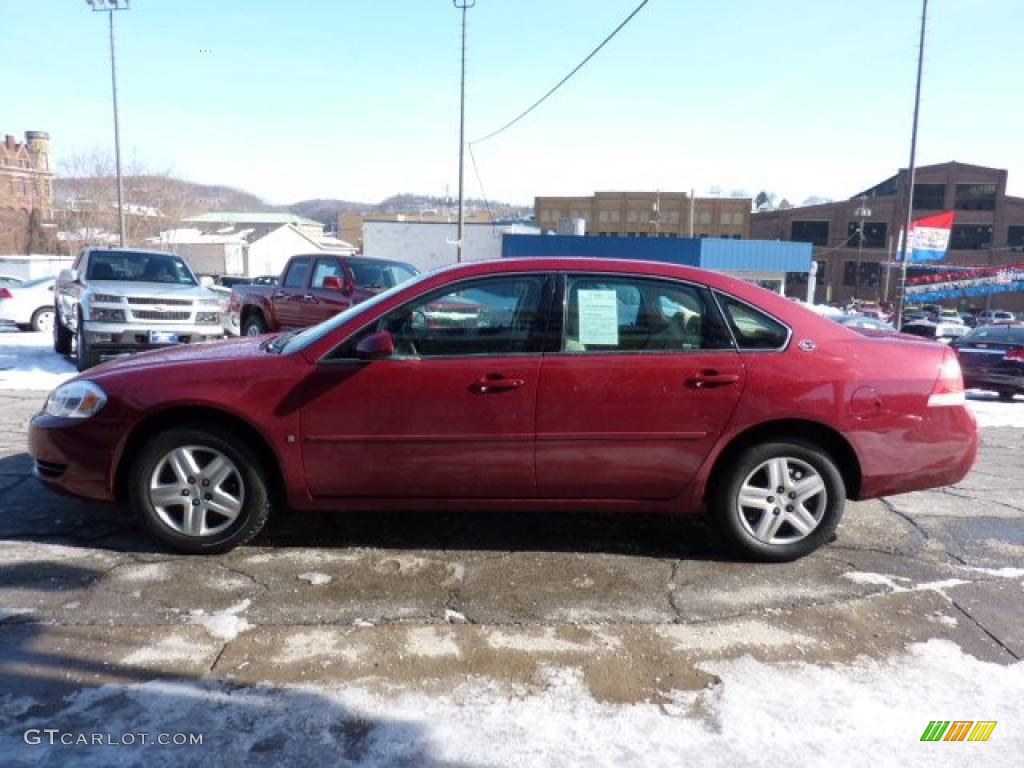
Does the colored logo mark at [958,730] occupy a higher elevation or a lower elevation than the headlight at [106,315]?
lower

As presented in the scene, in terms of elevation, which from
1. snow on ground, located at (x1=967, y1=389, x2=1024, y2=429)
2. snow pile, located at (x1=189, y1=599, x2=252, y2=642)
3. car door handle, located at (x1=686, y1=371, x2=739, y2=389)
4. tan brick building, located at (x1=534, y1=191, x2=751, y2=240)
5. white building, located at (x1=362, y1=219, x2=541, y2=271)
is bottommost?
snow on ground, located at (x1=967, y1=389, x2=1024, y2=429)

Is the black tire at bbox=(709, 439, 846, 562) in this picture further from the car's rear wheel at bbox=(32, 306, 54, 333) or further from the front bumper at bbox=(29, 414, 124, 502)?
the car's rear wheel at bbox=(32, 306, 54, 333)

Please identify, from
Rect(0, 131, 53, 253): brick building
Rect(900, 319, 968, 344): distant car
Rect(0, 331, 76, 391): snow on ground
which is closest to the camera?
Rect(0, 331, 76, 391): snow on ground

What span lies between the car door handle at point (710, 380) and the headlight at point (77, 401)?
3.06 m

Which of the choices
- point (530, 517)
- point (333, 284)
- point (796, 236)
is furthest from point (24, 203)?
point (530, 517)

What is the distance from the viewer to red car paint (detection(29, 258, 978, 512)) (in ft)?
12.8

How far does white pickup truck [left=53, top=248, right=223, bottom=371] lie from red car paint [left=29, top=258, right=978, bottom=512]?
5999 millimetres

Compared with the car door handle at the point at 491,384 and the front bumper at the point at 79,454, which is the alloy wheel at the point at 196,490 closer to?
the front bumper at the point at 79,454

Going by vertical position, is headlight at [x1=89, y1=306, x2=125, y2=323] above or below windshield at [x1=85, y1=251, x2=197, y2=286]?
below

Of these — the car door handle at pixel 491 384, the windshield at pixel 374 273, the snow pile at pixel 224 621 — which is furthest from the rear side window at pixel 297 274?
the snow pile at pixel 224 621

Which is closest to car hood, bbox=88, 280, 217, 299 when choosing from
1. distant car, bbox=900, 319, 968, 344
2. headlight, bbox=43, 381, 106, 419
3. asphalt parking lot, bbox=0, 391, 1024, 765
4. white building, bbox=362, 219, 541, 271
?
asphalt parking lot, bbox=0, 391, 1024, 765

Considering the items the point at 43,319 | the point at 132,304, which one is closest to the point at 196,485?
the point at 132,304

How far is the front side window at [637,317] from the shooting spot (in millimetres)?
4012

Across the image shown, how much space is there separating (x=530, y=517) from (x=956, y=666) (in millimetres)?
2451
